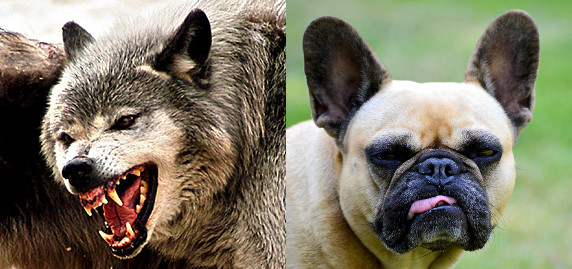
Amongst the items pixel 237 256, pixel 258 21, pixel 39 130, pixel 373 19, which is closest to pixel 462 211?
pixel 237 256

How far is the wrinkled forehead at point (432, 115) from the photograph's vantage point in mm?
2785

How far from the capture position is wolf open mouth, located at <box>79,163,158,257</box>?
2.44 m

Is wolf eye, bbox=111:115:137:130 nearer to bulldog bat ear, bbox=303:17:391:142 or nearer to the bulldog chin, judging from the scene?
bulldog bat ear, bbox=303:17:391:142

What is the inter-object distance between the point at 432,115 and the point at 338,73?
40cm

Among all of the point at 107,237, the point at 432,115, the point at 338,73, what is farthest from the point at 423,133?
the point at 107,237

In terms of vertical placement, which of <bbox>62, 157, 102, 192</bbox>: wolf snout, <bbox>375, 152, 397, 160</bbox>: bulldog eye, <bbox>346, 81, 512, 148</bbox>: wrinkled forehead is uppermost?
<bbox>62, 157, 102, 192</bbox>: wolf snout

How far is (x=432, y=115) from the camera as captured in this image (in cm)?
280

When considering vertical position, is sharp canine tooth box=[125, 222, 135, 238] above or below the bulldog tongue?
above

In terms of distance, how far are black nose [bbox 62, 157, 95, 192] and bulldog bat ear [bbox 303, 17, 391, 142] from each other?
922 mm

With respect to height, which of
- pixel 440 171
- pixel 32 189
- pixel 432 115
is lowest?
pixel 440 171

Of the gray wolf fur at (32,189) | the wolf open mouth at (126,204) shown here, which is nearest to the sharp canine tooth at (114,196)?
the wolf open mouth at (126,204)

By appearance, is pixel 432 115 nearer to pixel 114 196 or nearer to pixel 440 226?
pixel 440 226

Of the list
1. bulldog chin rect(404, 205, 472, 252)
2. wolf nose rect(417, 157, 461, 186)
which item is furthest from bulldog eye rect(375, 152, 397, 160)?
bulldog chin rect(404, 205, 472, 252)

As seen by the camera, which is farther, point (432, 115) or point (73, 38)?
point (432, 115)
